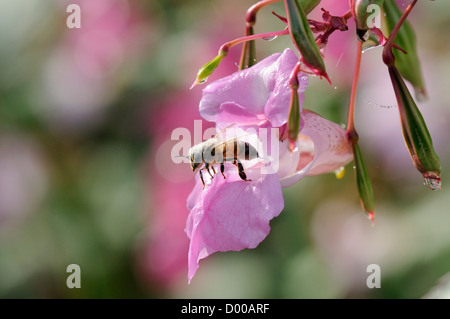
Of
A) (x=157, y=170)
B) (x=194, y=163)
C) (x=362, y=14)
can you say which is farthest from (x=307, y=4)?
(x=157, y=170)

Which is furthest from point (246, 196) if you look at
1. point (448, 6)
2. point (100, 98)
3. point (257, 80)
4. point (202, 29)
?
point (100, 98)

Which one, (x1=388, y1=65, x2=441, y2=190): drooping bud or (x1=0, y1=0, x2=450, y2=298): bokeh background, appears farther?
(x1=0, y1=0, x2=450, y2=298): bokeh background

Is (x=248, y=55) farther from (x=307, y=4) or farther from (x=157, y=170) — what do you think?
(x=157, y=170)

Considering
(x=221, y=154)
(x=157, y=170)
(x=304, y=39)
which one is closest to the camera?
(x=304, y=39)

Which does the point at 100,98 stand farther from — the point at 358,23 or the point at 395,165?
the point at 358,23

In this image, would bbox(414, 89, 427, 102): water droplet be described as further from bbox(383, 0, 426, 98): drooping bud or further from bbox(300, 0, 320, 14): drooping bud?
bbox(300, 0, 320, 14): drooping bud

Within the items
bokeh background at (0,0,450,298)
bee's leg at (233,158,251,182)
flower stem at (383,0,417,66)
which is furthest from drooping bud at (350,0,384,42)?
bokeh background at (0,0,450,298)
